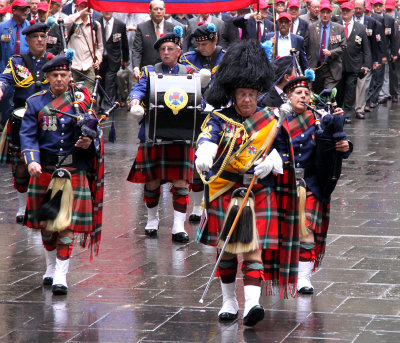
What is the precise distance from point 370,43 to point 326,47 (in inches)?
99.7

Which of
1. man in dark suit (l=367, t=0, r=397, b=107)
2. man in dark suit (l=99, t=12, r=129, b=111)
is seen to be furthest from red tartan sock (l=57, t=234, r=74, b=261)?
man in dark suit (l=367, t=0, r=397, b=107)

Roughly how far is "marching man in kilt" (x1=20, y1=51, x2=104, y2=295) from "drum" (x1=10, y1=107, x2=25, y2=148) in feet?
5.92

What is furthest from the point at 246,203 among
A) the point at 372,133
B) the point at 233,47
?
the point at 372,133

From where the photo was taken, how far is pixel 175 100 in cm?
916

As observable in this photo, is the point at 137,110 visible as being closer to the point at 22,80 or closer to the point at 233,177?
the point at 22,80

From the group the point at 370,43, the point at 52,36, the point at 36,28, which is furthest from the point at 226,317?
the point at 370,43

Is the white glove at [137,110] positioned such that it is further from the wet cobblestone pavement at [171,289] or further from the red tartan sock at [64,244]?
the red tartan sock at [64,244]

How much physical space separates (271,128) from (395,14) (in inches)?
608

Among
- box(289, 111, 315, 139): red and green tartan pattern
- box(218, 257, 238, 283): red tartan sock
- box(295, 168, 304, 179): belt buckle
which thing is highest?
box(289, 111, 315, 139): red and green tartan pattern

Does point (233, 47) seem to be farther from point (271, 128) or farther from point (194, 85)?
point (194, 85)

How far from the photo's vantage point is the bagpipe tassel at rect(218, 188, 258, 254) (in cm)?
661

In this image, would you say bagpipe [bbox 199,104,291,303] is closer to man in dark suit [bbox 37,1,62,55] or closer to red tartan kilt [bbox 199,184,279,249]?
red tartan kilt [bbox 199,184,279,249]

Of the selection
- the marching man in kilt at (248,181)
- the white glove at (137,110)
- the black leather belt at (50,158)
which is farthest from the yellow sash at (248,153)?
the white glove at (137,110)

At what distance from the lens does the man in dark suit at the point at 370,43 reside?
18672 millimetres
